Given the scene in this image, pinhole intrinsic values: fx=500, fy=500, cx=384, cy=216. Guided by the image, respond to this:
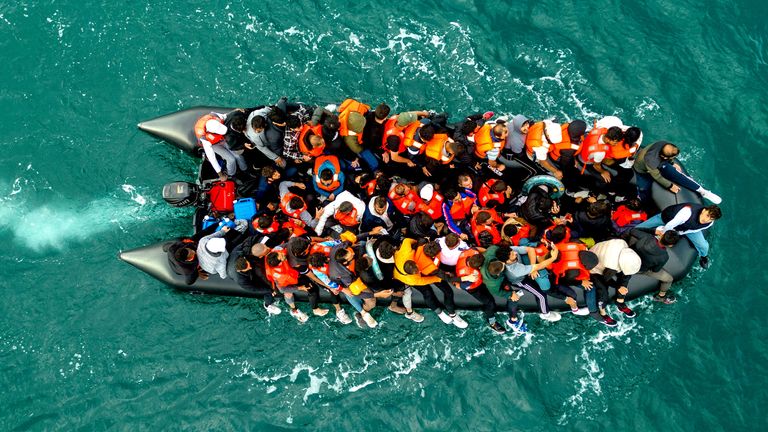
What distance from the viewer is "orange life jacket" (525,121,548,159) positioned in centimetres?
707

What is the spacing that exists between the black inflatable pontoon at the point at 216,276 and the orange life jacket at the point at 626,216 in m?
0.28

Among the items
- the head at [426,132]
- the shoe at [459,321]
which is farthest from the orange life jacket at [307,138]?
the shoe at [459,321]

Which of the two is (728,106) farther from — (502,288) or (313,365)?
(313,365)

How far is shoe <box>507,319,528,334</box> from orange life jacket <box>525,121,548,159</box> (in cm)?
258

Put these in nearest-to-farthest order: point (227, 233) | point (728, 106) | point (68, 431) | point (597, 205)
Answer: point (597, 205) → point (227, 233) → point (68, 431) → point (728, 106)

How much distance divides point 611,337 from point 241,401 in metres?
5.89

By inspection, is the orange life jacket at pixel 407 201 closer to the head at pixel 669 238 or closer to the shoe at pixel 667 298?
the head at pixel 669 238

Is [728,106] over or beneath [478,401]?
over

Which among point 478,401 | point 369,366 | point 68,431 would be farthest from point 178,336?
point 478,401

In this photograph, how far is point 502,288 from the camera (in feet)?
22.7

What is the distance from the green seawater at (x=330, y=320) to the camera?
773 cm

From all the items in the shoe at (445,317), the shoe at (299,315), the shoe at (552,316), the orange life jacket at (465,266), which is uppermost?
the orange life jacket at (465,266)

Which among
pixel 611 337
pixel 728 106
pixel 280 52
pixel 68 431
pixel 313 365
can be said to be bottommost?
pixel 68 431

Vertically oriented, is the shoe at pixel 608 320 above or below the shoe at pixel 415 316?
above
